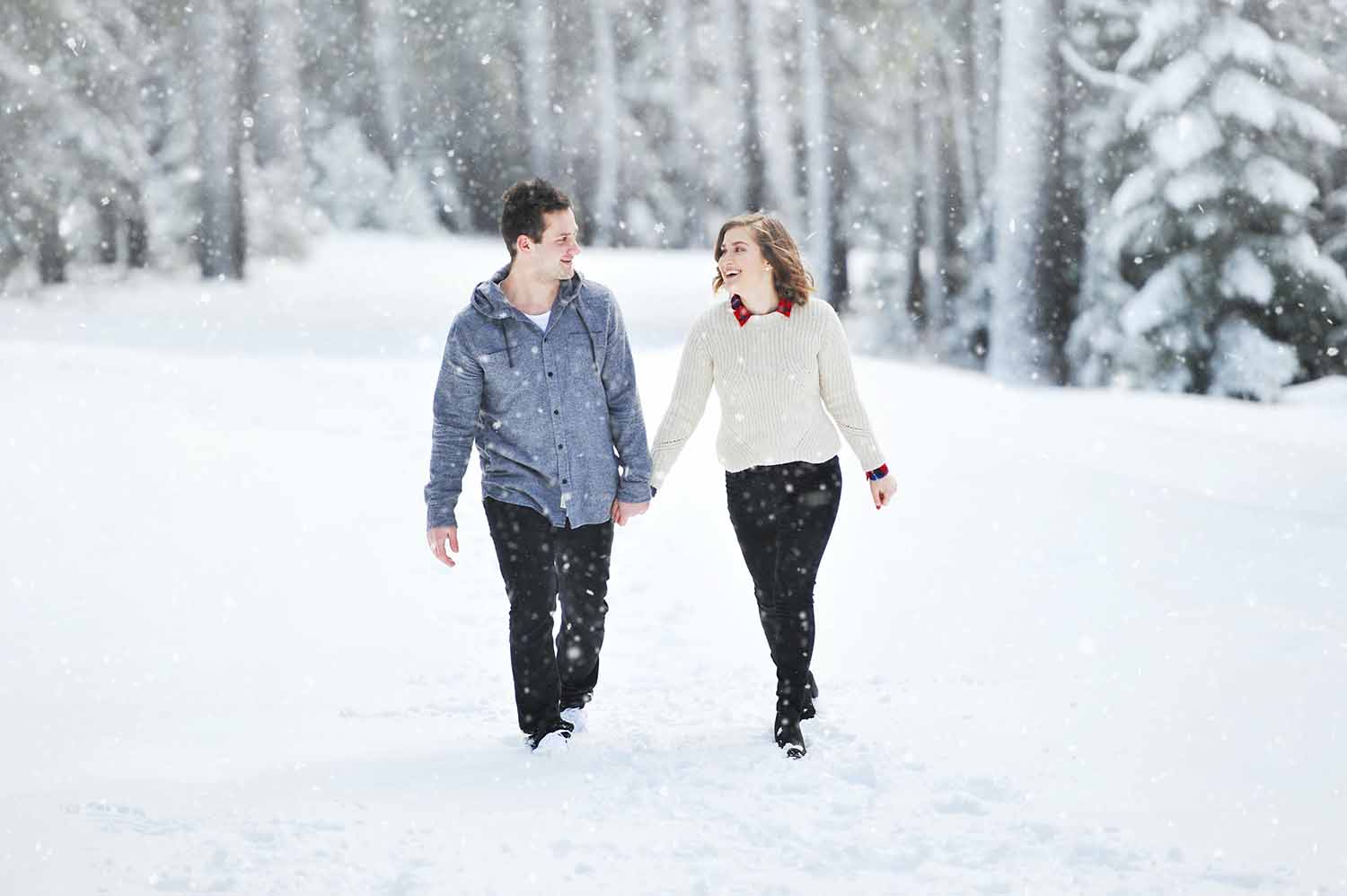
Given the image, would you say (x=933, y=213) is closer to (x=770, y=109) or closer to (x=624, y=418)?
(x=770, y=109)

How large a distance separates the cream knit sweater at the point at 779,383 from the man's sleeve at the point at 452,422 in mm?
799

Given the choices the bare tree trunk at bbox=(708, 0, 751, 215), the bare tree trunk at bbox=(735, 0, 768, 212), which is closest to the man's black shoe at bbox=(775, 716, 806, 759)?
the bare tree trunk at bbox=(735, 0, 768, 212)

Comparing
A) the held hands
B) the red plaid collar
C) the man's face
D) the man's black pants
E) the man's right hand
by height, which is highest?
the man's face

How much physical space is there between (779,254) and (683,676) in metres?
2.12

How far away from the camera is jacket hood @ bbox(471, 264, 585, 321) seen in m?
4.77

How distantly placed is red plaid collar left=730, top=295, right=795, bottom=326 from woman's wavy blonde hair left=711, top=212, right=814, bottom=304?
0.02m

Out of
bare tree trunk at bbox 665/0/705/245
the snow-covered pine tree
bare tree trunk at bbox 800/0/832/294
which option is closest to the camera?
the snow-covered pine tree

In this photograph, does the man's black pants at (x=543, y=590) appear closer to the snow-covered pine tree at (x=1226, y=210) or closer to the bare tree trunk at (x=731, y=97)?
the snow-covered pine tree at (x=1226, y=210)

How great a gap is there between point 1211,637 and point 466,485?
564cm

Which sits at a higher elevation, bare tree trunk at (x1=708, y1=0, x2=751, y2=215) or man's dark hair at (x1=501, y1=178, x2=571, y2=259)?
bare tree trunk at (x1=708, y1=0, x2=751, y2=215)

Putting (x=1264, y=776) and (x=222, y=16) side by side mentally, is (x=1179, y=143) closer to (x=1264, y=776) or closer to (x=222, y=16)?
(x=1264, y=776)

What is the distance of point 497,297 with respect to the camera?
478 cm

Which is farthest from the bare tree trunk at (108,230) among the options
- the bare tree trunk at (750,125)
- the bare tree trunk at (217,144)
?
the bare tree trunk at (750,125)

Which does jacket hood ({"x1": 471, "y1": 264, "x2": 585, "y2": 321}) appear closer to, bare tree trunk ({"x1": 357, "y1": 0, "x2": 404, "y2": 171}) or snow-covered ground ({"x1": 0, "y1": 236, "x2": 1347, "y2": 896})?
snow-covered ground ({"x1": 0, "y1": 236, "x2": 1347, "y2": 896})
